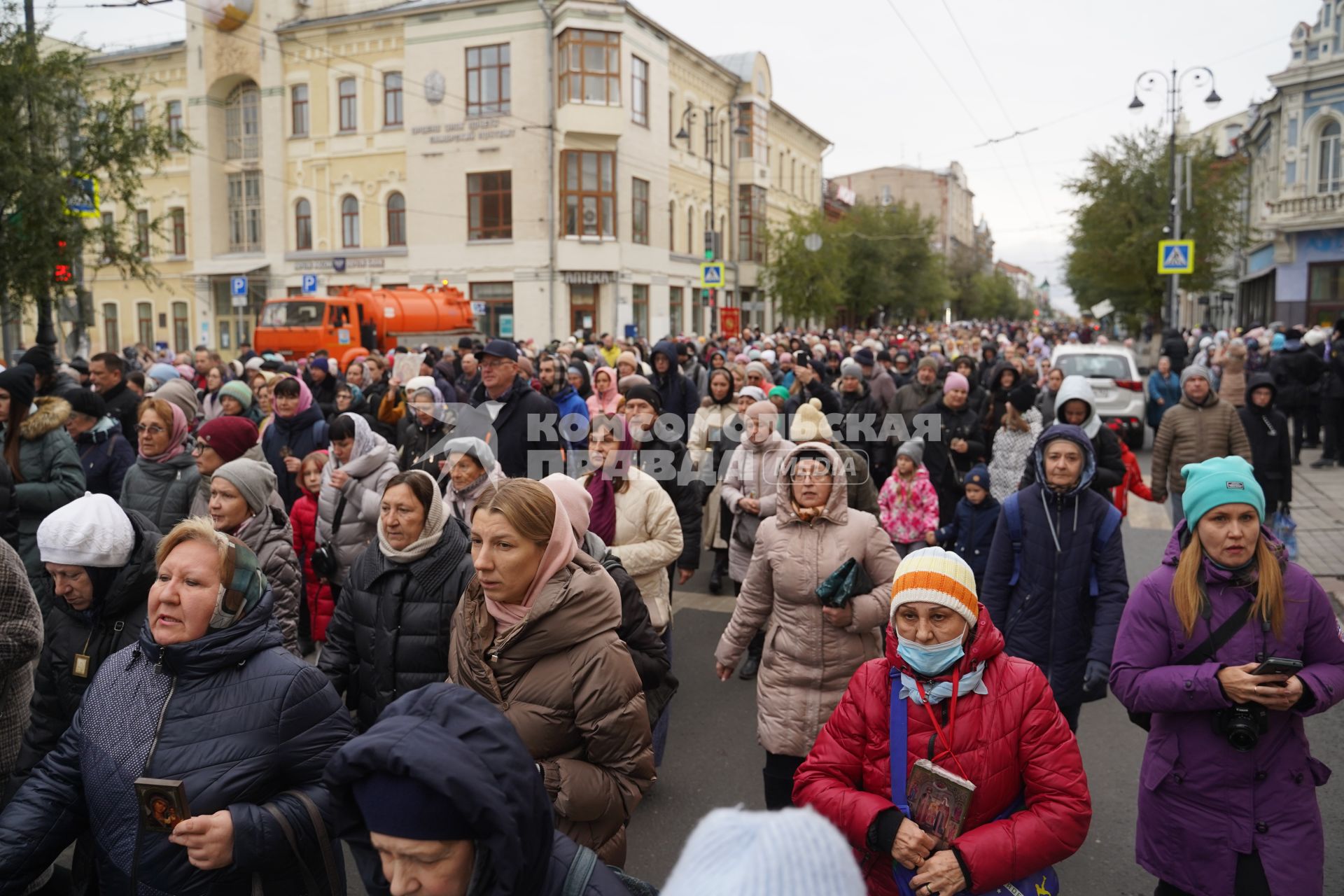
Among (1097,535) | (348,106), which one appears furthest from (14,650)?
(348,106)

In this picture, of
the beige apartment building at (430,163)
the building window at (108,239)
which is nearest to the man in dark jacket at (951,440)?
the building window at (108,239)

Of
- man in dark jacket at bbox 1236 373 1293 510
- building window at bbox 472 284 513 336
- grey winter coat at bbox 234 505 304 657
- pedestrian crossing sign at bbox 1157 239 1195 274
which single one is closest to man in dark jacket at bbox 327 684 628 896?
grey winter coat at bbox 234 505 304 657

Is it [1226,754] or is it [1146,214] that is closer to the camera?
[1226,754]

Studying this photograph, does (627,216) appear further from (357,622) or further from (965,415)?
(357,622)

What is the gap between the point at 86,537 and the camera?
328cm

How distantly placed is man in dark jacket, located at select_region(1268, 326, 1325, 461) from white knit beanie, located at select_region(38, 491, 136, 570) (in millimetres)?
15691

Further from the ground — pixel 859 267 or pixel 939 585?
pixel 859 267

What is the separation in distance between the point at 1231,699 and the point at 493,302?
37098mm

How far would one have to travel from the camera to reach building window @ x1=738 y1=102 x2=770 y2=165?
160 feet

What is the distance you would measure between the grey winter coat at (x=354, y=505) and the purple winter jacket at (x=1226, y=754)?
14.2 ft

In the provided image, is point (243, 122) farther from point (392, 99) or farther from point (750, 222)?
point (750, 222)

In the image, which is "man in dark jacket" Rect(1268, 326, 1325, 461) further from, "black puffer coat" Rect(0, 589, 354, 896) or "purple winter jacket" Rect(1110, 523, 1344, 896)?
"black puffer coat" Rect(0, 589, 354, 896)

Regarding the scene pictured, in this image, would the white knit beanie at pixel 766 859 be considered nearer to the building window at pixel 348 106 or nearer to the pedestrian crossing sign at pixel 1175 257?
the pedestrian crossing sign at pixel 1175 257

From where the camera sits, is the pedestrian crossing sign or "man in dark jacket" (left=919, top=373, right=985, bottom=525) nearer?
"man in dark jacket" (left=919, top=373, right=985, bottom=525)
